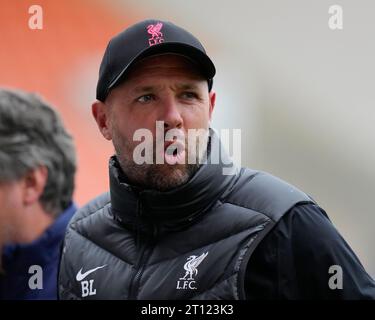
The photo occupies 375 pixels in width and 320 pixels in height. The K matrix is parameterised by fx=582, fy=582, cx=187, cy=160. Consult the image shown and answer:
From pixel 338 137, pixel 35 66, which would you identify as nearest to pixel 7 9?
pixel 35 66

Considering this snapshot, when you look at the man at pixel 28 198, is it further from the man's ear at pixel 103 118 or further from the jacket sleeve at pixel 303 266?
the jacket sleeve at pixel 303 266

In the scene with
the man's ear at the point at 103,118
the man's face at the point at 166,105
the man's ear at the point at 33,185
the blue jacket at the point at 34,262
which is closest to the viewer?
the man's face at the point at 166,105

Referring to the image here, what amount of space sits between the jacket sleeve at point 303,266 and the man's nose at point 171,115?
266 millimetres

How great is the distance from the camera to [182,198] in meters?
1.10

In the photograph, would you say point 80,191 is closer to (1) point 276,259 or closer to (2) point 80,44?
(2) point 80,44

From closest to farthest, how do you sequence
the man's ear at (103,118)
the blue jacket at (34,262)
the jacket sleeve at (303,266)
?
the jacket sleeve at (303,266) < the man's ear at (103,118) < the blue jacket at (34,262)

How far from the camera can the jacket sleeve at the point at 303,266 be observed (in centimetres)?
100

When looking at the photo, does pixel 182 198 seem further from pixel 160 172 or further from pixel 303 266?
pixel 303 266

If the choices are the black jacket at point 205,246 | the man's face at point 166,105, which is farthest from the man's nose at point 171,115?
the black jacket at point 205,246

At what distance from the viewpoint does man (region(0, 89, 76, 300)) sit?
4.74 feet

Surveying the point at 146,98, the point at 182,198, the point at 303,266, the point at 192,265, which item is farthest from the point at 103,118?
the point at 303,266

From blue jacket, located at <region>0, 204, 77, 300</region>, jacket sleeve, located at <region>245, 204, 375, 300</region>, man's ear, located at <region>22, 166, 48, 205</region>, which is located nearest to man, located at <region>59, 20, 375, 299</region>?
jacket sleeve, located at <region>245, 204, 375, 300</region>

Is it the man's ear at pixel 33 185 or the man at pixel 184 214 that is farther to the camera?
the man's ear at pixel 33 185

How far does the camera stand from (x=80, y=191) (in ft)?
5.47
